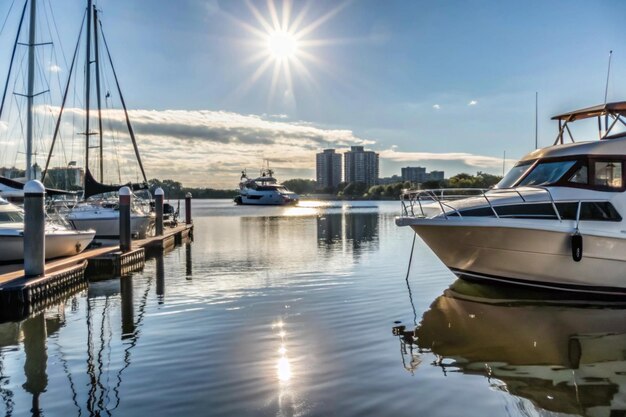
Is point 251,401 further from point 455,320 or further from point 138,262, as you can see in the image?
point 138,262

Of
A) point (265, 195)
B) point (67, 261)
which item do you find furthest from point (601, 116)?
point (265, 195)

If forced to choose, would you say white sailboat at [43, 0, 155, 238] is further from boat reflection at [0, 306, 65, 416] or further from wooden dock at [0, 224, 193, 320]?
boat reflection at [0, 306, 65, 416]

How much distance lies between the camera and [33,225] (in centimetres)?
1175

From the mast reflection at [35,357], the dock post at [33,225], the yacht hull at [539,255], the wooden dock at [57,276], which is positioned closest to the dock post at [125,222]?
the wooden dock at [57,276]

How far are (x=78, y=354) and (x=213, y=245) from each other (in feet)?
59.1

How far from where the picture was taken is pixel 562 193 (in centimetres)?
1186

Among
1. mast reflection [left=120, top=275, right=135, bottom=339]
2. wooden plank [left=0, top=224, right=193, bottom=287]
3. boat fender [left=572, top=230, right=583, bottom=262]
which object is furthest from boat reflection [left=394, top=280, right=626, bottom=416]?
wooden plank [left=0, top=224, right=193, bottom=287]

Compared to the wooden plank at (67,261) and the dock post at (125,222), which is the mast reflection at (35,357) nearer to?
the wooden plank at (67,261)

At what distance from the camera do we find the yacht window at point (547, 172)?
12414mm

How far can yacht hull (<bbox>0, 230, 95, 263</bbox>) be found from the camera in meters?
14.5

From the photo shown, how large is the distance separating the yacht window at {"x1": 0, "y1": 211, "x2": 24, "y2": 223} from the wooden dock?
5.43ft

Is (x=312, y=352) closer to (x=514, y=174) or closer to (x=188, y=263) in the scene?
(x=514, y=174)

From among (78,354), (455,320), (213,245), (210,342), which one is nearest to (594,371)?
(455,320)

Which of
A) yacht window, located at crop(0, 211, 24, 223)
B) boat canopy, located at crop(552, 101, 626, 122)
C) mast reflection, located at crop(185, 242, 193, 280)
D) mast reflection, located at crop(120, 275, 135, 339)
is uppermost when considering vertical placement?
boat canopy, located at crop(552, 101, 626, 122)
